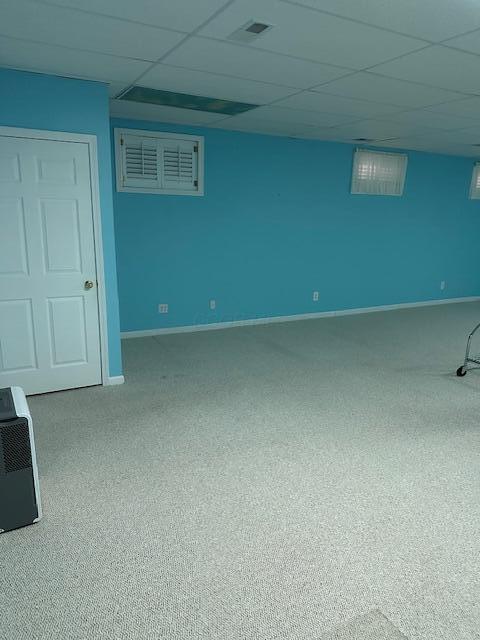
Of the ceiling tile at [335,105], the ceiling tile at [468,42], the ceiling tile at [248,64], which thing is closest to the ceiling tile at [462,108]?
the ceiling tile at [335,105]

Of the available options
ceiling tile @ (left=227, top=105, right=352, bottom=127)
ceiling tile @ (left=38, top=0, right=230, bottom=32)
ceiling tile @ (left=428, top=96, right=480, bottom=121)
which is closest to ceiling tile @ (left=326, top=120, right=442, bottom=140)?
ceiling tile @ (left=227, top=105, right=352, bottom=127)

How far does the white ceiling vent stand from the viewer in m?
2.30

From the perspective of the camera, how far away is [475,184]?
7.68 m

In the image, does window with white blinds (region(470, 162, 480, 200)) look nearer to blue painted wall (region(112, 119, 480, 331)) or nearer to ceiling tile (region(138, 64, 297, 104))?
blue painted wall (region(112, 119, 480, 331))

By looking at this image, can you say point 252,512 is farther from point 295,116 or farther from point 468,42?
point 295,116

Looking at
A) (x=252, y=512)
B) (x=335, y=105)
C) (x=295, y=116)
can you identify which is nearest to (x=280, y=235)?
(x=295, y=116)

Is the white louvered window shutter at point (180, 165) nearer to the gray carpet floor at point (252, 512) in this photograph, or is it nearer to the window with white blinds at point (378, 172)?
the gray carpet floor at point (252, 512)

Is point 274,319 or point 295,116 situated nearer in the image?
point 295,116

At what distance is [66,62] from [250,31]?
1349mm

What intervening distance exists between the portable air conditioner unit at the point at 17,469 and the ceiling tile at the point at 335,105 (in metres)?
3.16

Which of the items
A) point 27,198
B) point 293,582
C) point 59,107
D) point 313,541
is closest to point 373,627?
point 293,582

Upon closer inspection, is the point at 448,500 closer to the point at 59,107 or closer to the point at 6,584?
the point at 6,584

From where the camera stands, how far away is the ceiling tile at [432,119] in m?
4.28

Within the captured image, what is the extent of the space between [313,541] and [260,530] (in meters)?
0.26
